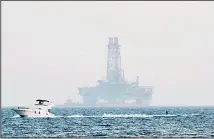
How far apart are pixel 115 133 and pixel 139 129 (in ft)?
33.2

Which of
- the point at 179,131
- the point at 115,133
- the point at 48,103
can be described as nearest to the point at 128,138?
the point at 115,133

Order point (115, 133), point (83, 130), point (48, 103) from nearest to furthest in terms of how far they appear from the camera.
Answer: point (115, 133), point (83, 130), point (48, 103)

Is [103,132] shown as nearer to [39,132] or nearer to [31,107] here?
[39,132]

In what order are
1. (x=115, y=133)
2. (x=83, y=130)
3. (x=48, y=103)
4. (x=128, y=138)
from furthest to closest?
(x=48, y=103)
(x=83, y=130)
(x=115, y=133)
(x=128, y=138)

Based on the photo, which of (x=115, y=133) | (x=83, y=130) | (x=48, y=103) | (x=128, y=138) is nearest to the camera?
(x=128, y=138)

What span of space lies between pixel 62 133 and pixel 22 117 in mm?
45875

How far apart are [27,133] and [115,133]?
447 inches

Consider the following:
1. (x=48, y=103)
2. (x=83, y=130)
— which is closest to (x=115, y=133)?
(x=83, y=130)

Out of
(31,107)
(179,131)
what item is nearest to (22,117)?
(31,107)

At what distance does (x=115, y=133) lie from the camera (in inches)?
3349

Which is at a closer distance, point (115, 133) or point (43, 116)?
point (115, 133)

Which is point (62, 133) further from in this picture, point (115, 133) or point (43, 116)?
point (43, 116)

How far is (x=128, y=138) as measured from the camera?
7312 centimetres

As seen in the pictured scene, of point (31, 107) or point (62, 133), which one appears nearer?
point (62, 133)
